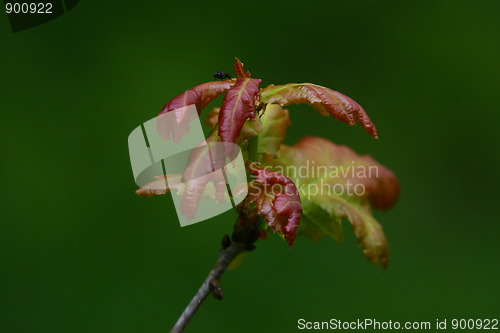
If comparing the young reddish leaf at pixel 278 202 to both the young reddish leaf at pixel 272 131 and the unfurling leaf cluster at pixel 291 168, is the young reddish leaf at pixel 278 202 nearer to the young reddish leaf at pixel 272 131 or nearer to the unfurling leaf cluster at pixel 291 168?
the unfurling leaf cluster at pixel 291 168

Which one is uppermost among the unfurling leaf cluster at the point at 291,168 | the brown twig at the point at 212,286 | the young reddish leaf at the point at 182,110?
the young reddish leaf at the point at 182,110

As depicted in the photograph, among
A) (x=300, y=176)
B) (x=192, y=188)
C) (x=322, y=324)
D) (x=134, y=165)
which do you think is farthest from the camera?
(x=322, y=324)

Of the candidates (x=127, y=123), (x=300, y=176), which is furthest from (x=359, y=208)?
(x=127, y=123)

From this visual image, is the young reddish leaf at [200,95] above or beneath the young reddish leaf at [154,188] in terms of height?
above

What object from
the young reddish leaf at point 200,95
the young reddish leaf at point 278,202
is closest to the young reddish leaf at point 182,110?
the young reddish leaf at point 200,95

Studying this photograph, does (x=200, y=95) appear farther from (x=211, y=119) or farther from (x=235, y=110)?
(x=211, y=119)

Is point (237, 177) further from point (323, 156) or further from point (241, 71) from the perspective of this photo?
point (323, 156)
